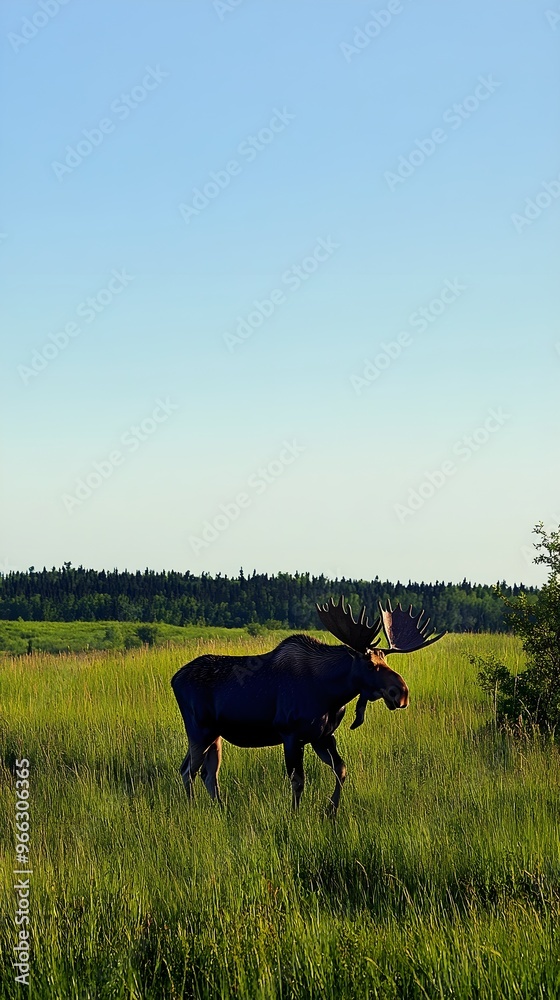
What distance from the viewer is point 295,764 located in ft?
27.9

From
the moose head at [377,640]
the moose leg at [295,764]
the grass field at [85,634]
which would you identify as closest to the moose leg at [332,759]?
the moose leg at [295,764]

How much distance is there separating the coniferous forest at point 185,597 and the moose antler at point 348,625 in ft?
136

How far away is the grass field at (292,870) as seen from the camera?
17.0 feet

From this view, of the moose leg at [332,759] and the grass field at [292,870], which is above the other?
the moose leg at [332,759]

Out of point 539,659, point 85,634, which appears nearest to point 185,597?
point 85,634

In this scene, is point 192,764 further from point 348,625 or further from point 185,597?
point 185,597

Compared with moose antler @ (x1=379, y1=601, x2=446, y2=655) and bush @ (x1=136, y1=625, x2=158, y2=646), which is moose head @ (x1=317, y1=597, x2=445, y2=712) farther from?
bush @ (x1=136, y1=625, x2=158, y2=646)

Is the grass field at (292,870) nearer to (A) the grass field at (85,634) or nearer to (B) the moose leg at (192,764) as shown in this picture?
(B) the moose leg at (192,764)

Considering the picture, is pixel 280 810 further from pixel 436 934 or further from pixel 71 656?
pixel 71 656

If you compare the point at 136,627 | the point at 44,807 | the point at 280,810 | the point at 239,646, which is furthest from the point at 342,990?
the point at 136,627

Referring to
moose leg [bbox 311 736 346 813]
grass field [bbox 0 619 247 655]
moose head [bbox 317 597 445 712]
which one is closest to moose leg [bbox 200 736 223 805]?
moose leg [bbox 311 736 346 813]

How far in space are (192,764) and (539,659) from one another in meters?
5.06

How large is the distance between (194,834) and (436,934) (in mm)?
2679

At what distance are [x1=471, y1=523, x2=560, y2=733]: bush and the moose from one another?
366 cm
